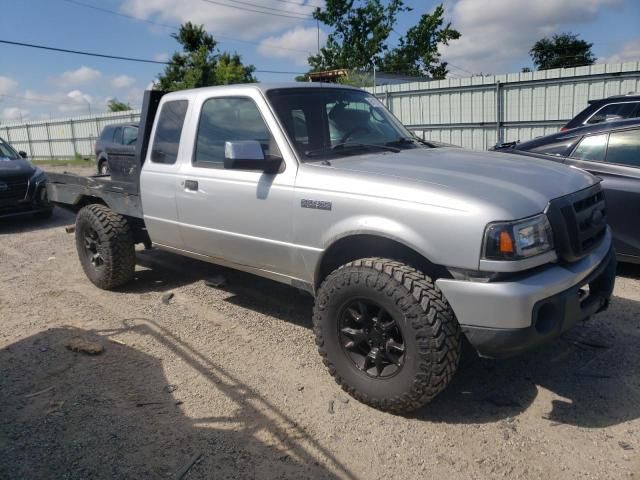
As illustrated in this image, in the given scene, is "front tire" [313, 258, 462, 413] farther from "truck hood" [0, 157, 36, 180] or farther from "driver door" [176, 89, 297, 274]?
"truck hood" [0, 157, 36, 180]

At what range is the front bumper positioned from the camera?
2.69m

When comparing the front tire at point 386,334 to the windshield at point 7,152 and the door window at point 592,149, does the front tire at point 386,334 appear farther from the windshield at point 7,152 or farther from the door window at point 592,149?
the windshield at point 7,152

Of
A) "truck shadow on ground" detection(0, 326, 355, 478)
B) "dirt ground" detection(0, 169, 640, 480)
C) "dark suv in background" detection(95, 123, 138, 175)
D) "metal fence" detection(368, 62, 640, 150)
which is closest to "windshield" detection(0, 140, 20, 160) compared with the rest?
"dark suv in background" detection(95, 123, 138, 175)

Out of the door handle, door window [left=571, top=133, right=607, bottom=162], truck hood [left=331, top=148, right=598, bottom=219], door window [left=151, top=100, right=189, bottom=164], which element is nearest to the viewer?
truck hood [left=331, top=148, right=598, bottom=219]

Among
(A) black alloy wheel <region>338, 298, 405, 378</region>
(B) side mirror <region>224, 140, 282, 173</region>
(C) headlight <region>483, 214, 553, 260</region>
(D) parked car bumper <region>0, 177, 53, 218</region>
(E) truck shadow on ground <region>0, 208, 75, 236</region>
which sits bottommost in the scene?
(E) truck shadow on ground <region>0, 208, 75, 236</region>

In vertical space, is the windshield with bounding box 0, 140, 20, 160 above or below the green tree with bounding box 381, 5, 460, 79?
below

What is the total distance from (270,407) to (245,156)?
1.60 m

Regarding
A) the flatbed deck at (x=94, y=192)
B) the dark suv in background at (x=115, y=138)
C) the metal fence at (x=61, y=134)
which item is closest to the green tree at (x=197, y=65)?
the metal fence at (x=61, y=134)

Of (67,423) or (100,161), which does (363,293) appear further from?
(100,161)

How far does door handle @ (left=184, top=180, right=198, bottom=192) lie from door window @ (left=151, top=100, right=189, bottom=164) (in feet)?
1.08

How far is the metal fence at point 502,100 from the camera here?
A: 11.4 m

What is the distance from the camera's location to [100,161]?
55.0 ft

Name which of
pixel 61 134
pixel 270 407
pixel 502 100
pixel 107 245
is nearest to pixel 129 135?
pixel 502 100

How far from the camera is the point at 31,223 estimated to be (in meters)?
10.3
